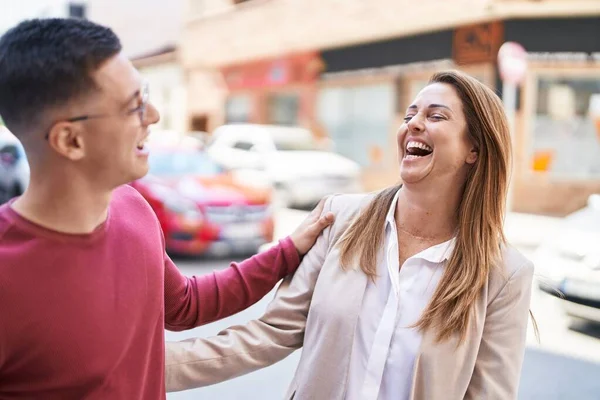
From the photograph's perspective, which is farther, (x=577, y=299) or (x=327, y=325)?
(x=577, y=299)

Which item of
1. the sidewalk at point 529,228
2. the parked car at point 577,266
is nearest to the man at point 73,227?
the parked car at point 577,266

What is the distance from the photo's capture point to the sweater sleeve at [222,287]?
1.84m

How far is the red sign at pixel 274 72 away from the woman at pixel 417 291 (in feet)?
57.8

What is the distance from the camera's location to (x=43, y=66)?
1224mm

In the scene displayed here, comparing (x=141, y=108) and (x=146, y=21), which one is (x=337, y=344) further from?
(x=146, y=21)

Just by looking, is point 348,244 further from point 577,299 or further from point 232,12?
point 232,12

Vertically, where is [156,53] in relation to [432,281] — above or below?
above

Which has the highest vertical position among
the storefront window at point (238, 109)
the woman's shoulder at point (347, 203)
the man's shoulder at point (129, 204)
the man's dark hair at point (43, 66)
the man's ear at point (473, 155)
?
the storefront window at point (238, 109)

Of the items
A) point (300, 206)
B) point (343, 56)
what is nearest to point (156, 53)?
point (343, 56)

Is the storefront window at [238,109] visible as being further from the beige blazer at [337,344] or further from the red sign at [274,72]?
the beige blazer at [337,344]

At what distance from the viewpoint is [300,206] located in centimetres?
1324

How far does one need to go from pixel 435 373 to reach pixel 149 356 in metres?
0.78

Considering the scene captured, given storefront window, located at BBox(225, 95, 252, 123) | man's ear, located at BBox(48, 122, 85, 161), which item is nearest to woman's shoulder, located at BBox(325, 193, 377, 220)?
man's ear, located at BBox(48, 122, 85, 161)

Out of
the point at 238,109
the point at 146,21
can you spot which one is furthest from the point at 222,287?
the point at 146,21
